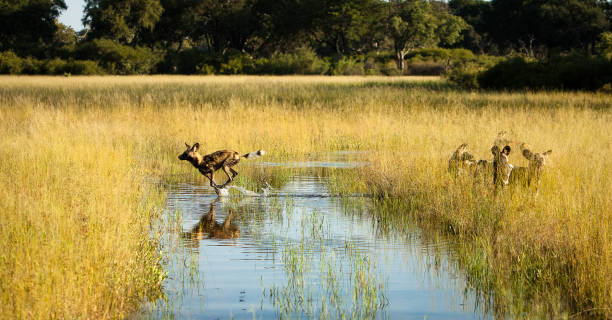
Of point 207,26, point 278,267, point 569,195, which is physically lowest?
point 278,267

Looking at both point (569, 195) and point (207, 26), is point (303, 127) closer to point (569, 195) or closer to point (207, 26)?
point (569, 195)

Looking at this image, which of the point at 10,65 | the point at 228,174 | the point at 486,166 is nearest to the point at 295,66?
the point at 10,65

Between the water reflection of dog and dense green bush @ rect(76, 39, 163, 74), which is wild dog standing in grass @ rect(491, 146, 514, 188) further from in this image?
dense green bush @ rect(76, 39, 163, 74)

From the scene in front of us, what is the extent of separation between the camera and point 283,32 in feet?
298

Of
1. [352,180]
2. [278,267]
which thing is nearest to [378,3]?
[352,180]

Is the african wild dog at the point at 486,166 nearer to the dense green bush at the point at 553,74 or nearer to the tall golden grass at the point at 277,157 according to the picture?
the tall golden grass at the point at 277,157

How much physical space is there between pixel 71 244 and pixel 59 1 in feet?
285

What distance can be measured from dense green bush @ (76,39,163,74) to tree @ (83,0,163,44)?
6.03m

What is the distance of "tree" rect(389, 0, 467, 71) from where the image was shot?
3366 inches

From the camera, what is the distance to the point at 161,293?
7.41m

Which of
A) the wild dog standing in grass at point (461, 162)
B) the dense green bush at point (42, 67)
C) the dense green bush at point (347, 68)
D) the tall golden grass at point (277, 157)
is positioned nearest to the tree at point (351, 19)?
the dense green bush at point (347, 68)

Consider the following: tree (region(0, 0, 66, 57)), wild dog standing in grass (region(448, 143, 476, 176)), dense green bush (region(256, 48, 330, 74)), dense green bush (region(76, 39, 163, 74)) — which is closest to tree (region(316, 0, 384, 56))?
dense green bush (region(256, 48, 330, 74))

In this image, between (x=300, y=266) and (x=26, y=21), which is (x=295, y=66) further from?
(x=300, y=266)

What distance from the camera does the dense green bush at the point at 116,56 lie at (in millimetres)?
71438
